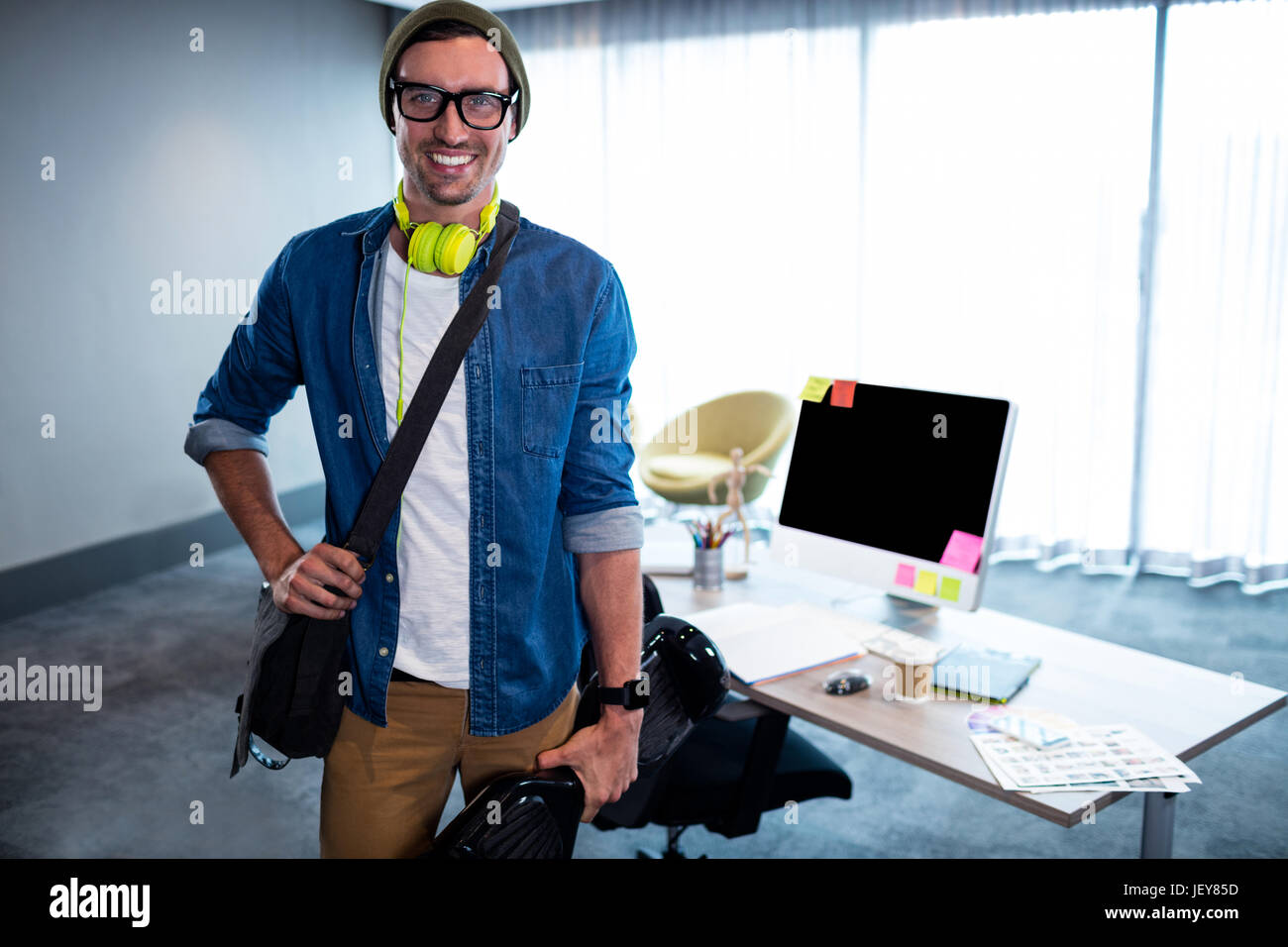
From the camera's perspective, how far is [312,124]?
6211mm

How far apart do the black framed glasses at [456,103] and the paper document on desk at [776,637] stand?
1.15 meters

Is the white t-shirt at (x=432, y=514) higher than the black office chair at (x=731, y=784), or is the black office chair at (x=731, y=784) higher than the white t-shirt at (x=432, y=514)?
the white t-shirt at (x=432, y=514)

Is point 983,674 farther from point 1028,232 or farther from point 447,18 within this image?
point 1028,232

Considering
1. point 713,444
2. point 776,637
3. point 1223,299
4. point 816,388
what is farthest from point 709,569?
point 1223,299

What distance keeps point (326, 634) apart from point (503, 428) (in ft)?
1.15

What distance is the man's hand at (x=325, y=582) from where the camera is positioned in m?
1.30

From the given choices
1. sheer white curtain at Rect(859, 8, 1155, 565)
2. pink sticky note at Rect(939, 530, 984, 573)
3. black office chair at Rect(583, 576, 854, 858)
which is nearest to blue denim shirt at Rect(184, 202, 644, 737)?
black office chair at Rect(583, 576, 854, 858)

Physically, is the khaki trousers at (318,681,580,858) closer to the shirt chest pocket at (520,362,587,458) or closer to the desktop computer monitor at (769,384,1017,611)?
the shirt chest pocket at (520,362,587,458)

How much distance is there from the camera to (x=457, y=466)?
4.57ft

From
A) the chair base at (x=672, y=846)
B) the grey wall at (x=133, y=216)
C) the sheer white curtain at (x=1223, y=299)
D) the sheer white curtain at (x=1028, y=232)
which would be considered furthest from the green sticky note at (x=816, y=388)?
the grey wall at (x=133, y=216)

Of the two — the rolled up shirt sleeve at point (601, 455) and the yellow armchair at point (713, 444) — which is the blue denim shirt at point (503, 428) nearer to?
the rolled up shirt sleeve at point (601, 455)
